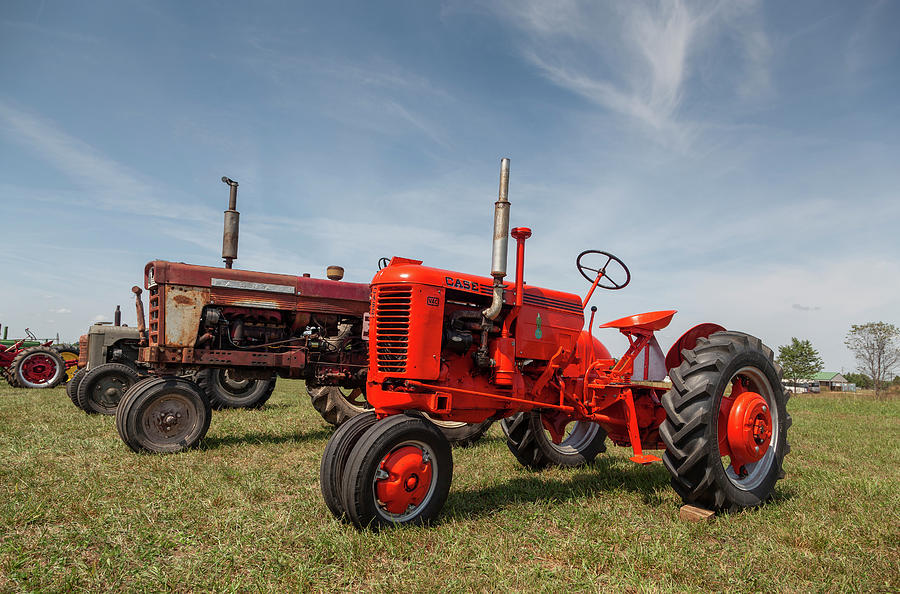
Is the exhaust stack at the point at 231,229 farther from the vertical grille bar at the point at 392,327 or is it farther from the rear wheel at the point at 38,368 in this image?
the rear wheel at the point at 38,368

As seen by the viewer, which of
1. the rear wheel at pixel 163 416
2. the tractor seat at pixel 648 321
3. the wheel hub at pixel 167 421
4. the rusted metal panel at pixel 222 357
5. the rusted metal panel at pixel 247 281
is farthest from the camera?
the rusted metal panel at pixel 247 281

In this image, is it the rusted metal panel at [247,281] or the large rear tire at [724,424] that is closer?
the large rear tire at [724,424]

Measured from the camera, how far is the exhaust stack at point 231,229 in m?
8.12

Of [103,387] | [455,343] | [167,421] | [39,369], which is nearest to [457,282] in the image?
[455,343]

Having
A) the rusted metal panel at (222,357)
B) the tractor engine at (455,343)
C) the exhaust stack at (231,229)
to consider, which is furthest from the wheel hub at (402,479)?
the exhaust stack at (231,229)

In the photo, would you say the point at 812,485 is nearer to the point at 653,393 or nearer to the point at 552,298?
the point at 653,393

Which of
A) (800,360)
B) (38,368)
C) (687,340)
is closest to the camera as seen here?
(687,340)

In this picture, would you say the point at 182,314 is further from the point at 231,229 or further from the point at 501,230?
the point at 501,230

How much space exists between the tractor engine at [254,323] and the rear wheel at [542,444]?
7.21 ft

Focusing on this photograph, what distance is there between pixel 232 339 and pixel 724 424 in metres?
5.74

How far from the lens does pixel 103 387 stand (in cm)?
961

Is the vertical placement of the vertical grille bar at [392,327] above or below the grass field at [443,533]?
above

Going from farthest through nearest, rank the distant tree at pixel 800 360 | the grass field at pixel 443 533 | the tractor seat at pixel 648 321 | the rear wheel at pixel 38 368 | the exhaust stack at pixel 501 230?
the distant tree at pixel 800 360
the rear wheel at pixel 38 368
the tractor seat at pixel 648 321
the exhaust stack at pixel 501 230
the grass field at pixel 443 533

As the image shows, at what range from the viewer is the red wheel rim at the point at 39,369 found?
49.1ft
